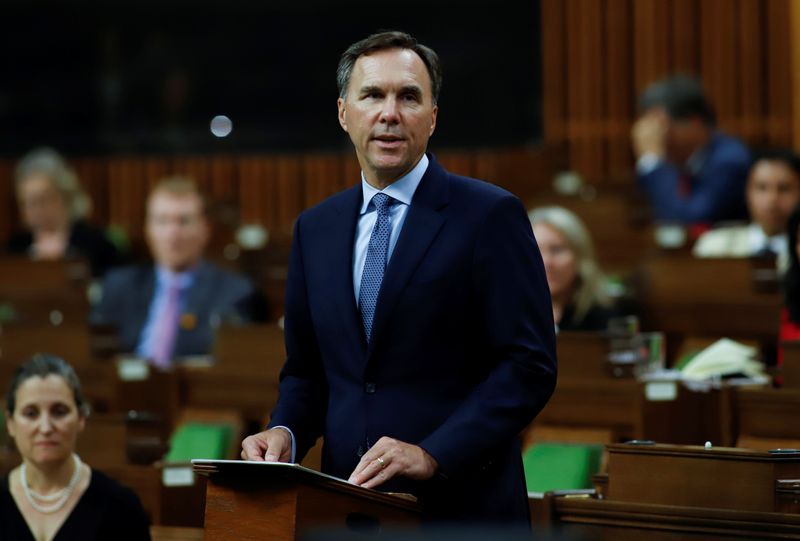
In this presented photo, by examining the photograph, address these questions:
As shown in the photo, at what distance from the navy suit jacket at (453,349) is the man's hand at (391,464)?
A: 0.02m

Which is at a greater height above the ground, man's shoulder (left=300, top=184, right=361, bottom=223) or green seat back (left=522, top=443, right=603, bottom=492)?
man's shoulder (left=300, top=184, right=361, bottom=223)

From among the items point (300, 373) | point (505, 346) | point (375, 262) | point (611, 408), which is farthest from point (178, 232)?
point (505, 346)

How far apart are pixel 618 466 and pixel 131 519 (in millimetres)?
975

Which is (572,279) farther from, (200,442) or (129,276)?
(129,276)

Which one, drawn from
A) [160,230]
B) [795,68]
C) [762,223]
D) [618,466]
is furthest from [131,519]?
[795,68]

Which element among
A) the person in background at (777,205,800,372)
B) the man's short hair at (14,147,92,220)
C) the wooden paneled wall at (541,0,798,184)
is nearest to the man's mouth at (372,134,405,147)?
the person in background at (777,205,800,372)

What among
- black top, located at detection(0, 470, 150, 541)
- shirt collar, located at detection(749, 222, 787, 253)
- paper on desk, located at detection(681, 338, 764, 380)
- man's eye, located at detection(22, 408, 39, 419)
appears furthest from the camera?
shirt collar, located at detection(749, 222, 787, 253)

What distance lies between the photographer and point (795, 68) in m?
6.44

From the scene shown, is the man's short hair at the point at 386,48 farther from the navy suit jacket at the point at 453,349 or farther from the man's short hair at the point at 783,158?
the man's short hair at the point at 783,158

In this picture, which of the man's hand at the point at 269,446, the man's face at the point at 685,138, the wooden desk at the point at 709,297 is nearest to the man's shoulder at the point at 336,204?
the man's hand at the point at 269,446

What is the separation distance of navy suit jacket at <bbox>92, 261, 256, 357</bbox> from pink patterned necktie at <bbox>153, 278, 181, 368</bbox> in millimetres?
32

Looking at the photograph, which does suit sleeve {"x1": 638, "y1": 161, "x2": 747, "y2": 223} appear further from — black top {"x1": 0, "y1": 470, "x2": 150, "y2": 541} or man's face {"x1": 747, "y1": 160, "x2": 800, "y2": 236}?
black top {"x1": 0, "y1": 470, "x2": 150, "y2": 541}

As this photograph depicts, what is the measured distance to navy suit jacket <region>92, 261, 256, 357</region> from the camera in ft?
14.1

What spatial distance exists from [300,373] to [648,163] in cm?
392
